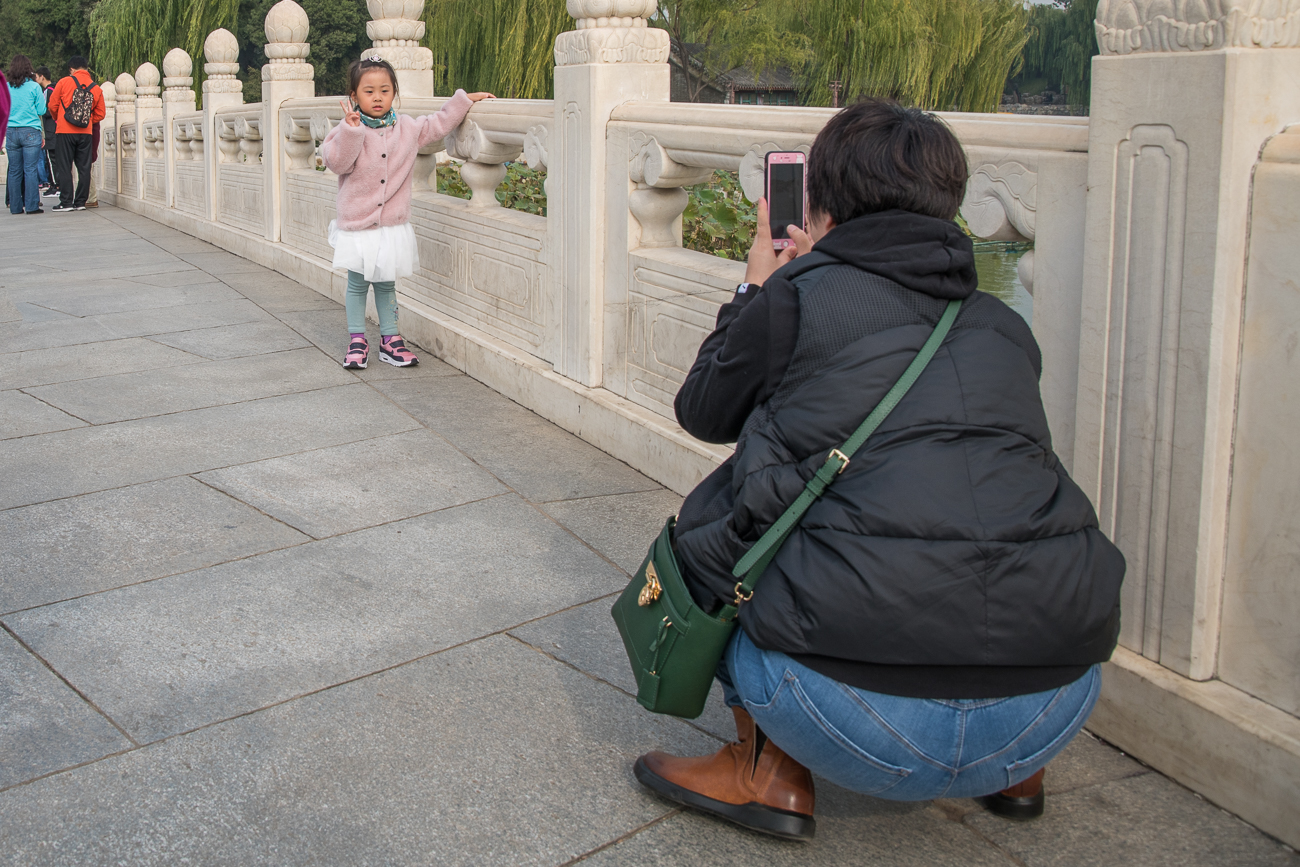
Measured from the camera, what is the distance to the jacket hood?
193 cm

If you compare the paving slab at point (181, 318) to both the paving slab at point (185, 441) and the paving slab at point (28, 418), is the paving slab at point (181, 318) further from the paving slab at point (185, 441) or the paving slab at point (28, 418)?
the paving slab at point (185, 441)

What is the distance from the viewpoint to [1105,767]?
2697 mm

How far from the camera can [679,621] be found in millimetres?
2121

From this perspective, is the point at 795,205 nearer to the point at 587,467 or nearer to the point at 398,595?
the point at 398,595

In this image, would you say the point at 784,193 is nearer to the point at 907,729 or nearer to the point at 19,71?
the point at 907,729

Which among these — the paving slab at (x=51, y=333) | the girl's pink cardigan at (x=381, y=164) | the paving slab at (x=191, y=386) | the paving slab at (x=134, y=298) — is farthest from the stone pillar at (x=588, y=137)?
the paving slab at (x=134, y=298)

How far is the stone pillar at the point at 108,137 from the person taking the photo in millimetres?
16156

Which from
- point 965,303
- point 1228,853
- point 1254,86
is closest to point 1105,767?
point 1228,853

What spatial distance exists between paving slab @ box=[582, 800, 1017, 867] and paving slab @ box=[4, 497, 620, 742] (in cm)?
101

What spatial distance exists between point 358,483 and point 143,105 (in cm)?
1177

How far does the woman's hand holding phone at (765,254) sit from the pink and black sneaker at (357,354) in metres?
4.29

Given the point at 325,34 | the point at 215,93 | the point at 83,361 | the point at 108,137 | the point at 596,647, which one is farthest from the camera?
the point at 325,34

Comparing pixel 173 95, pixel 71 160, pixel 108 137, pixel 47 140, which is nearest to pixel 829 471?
pixel 173 95

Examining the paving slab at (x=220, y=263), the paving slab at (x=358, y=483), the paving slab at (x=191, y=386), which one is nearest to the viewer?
the paving slab at (x=358, y=483)
